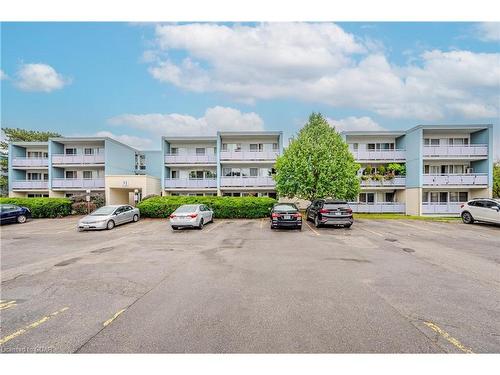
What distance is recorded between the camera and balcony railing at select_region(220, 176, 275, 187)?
28.4m

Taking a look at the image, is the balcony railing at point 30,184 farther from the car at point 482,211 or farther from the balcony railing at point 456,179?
the balcony railing at point 456,179

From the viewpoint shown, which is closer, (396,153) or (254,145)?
(396,153)

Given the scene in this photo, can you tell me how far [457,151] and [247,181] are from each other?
2205 cm

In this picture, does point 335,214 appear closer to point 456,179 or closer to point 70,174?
point 456,179

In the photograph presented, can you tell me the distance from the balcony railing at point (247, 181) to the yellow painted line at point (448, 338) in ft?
79.9

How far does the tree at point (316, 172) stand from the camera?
20.5 meters

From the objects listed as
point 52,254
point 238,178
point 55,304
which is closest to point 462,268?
point 55,304

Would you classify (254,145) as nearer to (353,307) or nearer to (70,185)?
(70,185)

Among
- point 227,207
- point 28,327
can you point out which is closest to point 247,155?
point 227,207

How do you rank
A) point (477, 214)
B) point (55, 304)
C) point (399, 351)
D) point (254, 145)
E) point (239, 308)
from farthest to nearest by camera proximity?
point (254, 145) < point (477, 214) < point (55, 304) < point (239, 308) < point (399, 351)

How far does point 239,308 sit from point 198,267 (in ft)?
10.9

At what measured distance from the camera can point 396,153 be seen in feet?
94.3

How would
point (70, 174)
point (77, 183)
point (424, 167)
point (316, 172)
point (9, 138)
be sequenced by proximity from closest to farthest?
point (316, 172), point (424, 167), point (77, 183), point (70, 174), point (9, 138)

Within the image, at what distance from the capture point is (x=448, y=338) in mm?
3705
